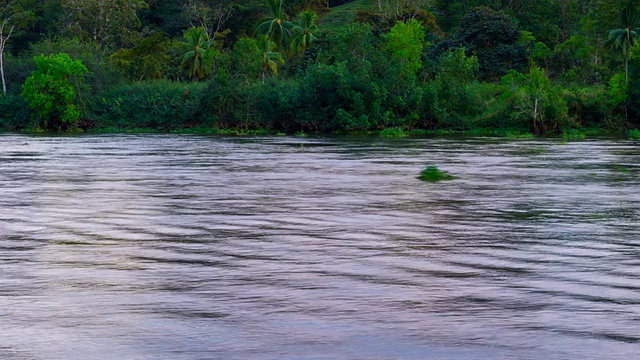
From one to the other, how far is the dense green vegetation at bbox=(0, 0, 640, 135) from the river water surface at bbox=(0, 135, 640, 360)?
43.8 meters

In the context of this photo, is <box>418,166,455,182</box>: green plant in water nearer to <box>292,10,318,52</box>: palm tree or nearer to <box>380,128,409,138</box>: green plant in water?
<box>380,128,409,138</box>: green plant in water

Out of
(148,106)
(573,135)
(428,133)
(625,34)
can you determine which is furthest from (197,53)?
(573,135)

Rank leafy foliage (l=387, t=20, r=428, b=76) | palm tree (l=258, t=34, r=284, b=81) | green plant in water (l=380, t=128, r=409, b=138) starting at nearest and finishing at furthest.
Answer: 1. green plant in water (l=380, t=128, r=409, b=138)
2. leafy foliage (l=387, t=20, r=428, b=76)
3. palm tree (l=258, t=34, r=284, b=81)

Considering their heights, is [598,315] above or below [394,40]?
below

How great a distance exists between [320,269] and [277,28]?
87277mm

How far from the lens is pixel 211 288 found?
404 inches

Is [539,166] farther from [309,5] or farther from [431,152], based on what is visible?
[309,5]

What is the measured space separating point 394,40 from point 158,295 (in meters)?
76.5

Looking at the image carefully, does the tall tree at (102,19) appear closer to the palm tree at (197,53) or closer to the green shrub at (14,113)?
the palm tree at (197,53)

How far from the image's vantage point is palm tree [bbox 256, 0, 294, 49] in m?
96.5

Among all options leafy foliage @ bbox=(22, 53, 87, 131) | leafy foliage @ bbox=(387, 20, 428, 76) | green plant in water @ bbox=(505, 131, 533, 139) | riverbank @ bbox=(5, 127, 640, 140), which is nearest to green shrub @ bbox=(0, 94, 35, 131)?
leafy foliage @ bbox=(22, 53, 87, 131)

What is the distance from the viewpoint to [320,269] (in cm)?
1152

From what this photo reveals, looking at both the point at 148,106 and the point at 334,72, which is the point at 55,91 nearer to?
the point at 148,106

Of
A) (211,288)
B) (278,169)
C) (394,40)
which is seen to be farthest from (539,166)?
(394,40)
